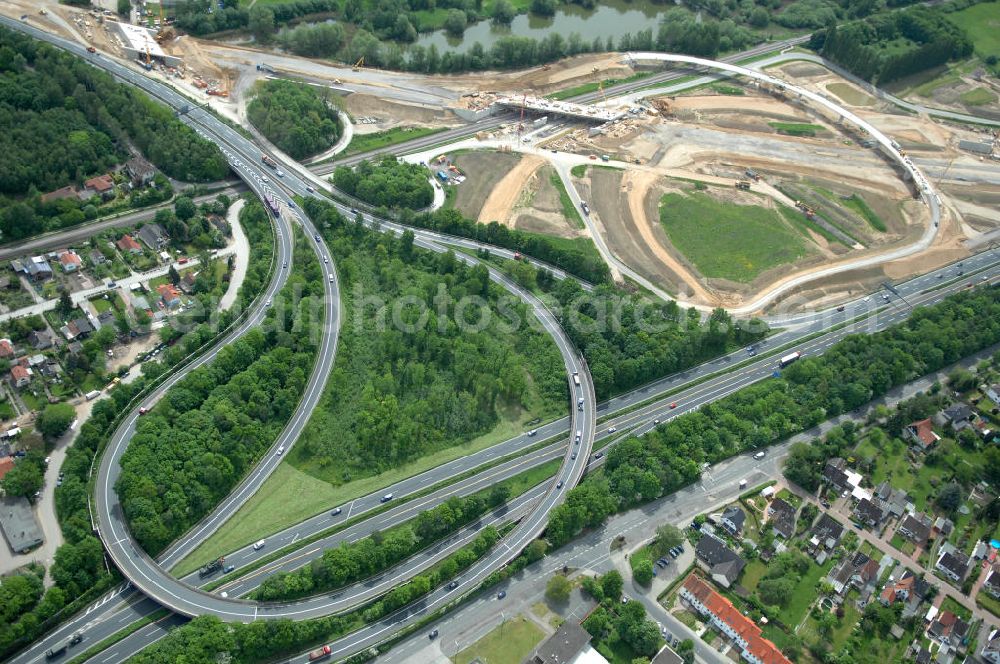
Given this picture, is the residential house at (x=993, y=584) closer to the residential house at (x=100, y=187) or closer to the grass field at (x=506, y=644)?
the grass field at (x=506, y=644)

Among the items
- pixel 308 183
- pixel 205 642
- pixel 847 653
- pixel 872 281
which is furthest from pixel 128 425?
pixel 872 281

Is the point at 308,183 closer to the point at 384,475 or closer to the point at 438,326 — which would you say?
the point at 438,326

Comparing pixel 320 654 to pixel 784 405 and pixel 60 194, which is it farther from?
pixel 60 194

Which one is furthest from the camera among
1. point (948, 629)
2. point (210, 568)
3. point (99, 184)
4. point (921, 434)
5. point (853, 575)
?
point (99, 184)

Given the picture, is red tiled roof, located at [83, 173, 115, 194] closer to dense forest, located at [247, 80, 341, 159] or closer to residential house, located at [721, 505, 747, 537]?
dense forest, located at [247, 80, 341, 159]

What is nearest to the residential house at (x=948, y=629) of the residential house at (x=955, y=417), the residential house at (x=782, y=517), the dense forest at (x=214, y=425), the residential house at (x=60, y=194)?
the residential house at (x=782, y=517)

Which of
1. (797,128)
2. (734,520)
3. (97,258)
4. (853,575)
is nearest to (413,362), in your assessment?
(734,520)
